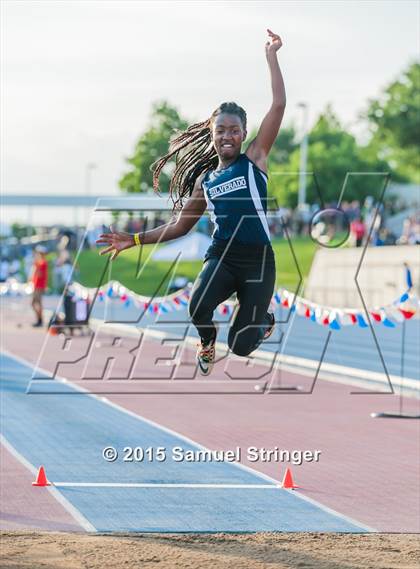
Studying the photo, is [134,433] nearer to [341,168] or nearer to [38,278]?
[38,278]

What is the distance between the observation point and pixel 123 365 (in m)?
19.9

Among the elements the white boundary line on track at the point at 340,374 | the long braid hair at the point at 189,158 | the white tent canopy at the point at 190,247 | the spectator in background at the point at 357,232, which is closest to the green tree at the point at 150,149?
the white tent canopy at the point at 190,247

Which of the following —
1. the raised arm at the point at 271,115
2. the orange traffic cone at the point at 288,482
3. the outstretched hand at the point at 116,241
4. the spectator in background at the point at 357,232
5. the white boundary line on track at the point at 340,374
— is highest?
the raised arm at the point at 271,115

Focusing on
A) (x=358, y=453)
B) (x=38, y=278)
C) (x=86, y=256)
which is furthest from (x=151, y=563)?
(x=86, y=256)

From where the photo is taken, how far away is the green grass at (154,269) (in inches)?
1825

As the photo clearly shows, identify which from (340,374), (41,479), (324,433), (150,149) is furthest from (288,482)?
(150,149)

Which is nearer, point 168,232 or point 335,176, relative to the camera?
point 168,232

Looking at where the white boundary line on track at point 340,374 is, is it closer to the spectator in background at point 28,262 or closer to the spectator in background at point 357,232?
the spectator in background at point 357,232

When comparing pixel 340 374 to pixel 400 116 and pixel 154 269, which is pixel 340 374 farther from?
pixel 400 116

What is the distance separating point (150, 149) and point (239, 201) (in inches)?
1676

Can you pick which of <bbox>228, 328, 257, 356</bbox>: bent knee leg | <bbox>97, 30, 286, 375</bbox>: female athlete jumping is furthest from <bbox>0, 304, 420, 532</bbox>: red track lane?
<bbox>97, 30, 286, 375</bbox>: female athlete jumping

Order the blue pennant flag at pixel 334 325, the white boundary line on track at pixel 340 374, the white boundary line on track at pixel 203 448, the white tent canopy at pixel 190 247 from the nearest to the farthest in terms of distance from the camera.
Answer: the white boundary line on track at pixel 203 448 → the blue pennant flag at pixel 334 325 → the white boundary line on track at pixel 340 374 → the white tent canopy at pixel 190 247

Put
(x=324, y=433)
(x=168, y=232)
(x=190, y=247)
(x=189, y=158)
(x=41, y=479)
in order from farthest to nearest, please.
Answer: (x=190, y=247)
(x=324, y=433)
(x=41, y=479)
(x=189, y=158)
(x=168, y=232)

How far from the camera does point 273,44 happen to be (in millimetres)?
6109
